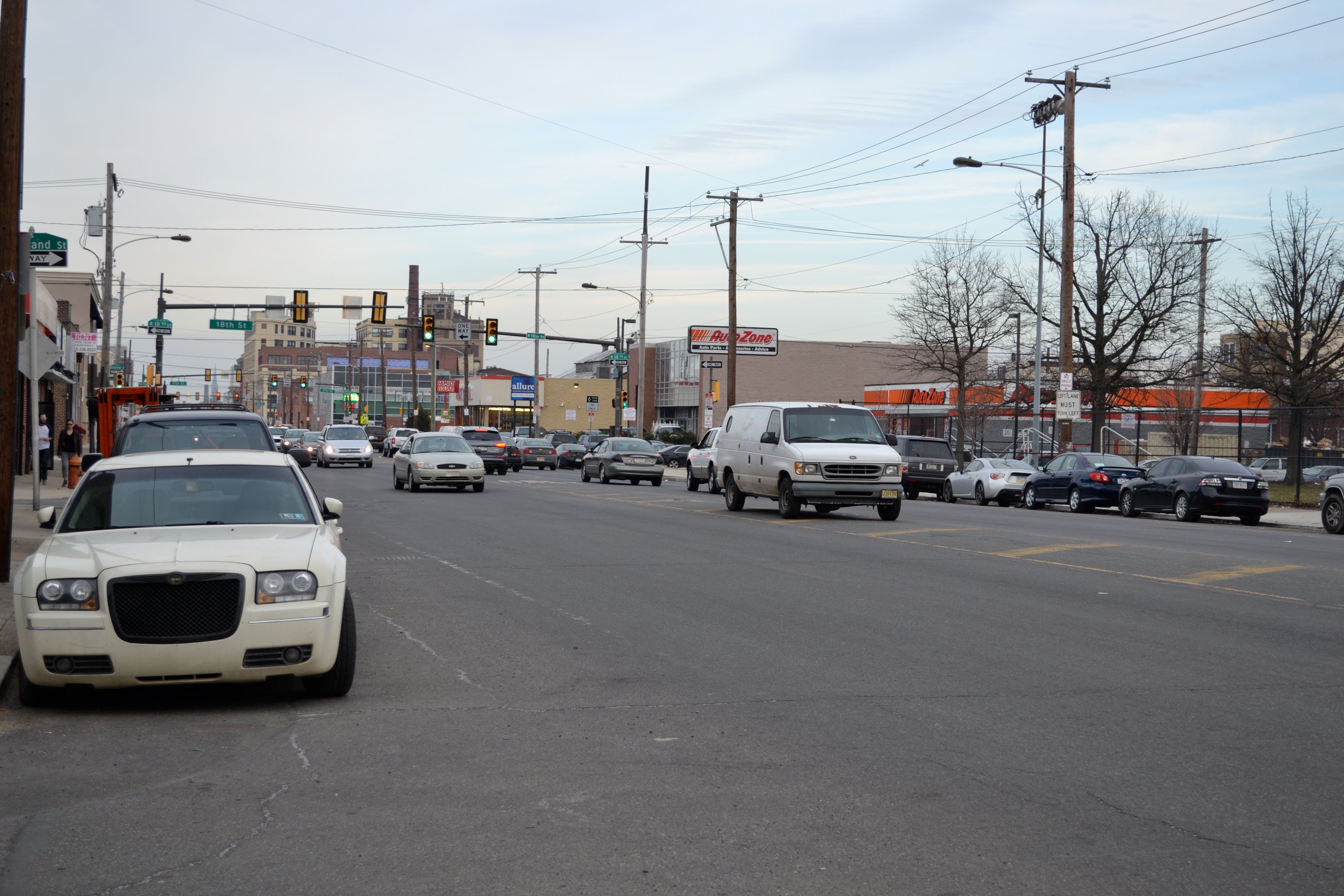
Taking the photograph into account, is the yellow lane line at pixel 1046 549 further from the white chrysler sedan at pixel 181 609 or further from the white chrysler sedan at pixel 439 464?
the white chrysler sedan at pixel 439 464

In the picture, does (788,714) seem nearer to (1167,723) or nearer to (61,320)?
(1167,723)

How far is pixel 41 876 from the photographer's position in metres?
4.74

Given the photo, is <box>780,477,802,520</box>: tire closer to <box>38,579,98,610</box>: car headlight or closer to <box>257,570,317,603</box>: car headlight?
<box>257,570,317,603</box>: car headlight

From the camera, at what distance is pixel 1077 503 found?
30.6 meters

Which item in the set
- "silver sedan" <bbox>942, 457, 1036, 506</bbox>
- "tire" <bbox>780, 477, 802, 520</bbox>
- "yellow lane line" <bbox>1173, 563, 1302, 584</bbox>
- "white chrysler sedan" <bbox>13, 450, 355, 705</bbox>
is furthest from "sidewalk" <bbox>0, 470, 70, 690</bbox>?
"silver sedan" <bbox>942, 457, 1036, 506</bbox>

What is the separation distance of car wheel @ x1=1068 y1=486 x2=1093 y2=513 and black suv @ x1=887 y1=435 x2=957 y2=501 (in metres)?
6.19

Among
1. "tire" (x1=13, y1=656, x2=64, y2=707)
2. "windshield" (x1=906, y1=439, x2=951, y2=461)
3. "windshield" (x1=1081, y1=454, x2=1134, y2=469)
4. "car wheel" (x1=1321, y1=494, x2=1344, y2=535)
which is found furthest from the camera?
"windshield" (x1=906, y1=439, x2=951, y2=461)

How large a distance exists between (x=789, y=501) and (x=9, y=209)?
45.8 feet

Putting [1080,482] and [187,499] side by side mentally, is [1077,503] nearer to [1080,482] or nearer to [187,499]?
[1080,482]

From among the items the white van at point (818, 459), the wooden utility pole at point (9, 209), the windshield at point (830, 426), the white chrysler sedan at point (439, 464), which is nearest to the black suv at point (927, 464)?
the white chrysler sedan at point (439, 464)

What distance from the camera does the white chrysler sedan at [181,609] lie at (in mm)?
7102

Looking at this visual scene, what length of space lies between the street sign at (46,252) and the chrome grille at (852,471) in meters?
12.6

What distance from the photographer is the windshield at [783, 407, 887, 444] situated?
22.9 m

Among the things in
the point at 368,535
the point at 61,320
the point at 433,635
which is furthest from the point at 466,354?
the point at 433,635
